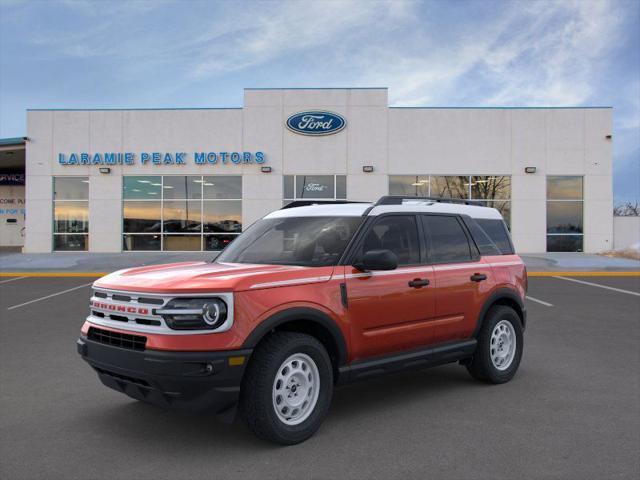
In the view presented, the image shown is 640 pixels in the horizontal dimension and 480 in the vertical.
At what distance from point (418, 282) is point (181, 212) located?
817 inches

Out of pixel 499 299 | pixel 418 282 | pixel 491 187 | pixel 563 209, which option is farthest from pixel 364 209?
pixel 563 209

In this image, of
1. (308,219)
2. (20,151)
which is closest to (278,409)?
(308,219)

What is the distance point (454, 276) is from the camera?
536 centimetres

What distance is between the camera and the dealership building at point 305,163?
79.3ft

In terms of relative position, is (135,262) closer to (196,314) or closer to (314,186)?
(314,186)

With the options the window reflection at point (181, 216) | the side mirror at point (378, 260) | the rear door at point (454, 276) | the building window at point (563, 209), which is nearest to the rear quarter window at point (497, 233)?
the rear door at point (454, 276)

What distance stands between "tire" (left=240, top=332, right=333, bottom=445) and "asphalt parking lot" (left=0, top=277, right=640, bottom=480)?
156 millimetres

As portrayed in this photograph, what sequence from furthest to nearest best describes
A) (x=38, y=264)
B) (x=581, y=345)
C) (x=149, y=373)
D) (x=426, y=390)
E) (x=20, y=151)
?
(x=20, y=151) → (x=38, y=264) → (x=581, y=345) → (x=426, y=390) → (x=149, y=373)

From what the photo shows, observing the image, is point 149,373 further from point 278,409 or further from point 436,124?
point 436,124

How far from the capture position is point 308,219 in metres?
5.16

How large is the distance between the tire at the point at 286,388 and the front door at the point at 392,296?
411 mm

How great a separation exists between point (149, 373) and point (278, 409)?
0.93m

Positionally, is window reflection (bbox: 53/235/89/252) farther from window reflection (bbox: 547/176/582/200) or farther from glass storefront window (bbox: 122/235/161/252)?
window reflection (bbox: 547/176/582/200)

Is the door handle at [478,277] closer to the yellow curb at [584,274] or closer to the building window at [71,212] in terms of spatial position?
the yellow curb at [584,274]
